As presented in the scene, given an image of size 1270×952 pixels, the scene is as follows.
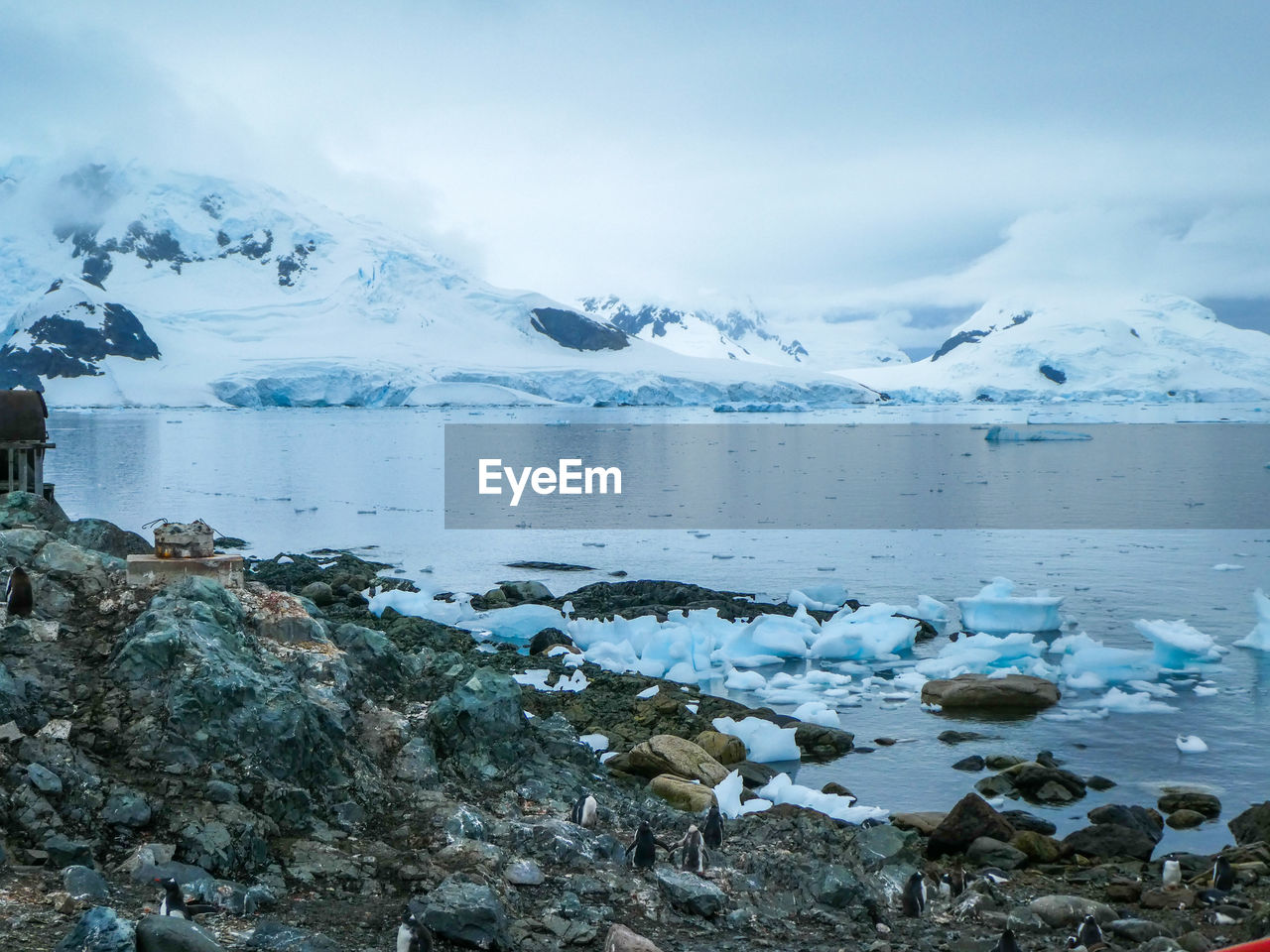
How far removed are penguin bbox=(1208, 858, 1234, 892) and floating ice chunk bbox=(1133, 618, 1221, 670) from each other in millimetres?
6474

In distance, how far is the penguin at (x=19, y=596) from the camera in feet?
23.1

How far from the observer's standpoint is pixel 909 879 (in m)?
7.09

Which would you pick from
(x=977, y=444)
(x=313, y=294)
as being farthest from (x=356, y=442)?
(x=313, y=294)

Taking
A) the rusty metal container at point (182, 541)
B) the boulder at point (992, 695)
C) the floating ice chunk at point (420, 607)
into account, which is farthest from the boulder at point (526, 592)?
the rusty metal container at point (182, 541)

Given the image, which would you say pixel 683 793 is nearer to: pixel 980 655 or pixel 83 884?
pixel 83 884

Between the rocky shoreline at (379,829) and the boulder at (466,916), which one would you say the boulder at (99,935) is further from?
the boulder at (466,916)

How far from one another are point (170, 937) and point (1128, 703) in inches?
432

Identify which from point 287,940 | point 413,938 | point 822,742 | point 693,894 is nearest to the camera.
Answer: point 287,940

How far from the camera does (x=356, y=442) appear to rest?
61031 mm

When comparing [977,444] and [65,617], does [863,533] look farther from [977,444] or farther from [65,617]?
[977,444]

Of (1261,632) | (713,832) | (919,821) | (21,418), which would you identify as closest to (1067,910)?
(919,821)

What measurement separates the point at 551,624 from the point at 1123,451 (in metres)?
48.2

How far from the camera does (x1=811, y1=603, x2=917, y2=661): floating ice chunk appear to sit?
14.5 metres

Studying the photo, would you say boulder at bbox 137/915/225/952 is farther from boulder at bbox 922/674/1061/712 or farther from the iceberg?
the iceberg
